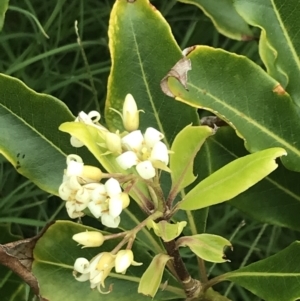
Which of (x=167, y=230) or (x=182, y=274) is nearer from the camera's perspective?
(x=167, y=230)

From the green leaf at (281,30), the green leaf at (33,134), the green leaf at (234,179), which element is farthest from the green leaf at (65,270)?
the green leaf at (281,30)

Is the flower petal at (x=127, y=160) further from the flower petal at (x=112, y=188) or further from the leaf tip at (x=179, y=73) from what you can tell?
the leaf tip at (x=179, y=73)

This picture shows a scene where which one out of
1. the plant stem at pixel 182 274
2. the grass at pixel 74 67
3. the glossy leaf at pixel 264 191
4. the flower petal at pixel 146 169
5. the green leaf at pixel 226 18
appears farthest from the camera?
the grass at pixel 74 67

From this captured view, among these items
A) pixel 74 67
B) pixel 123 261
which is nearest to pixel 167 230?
pixel 123 261

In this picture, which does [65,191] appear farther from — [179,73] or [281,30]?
[281,30]

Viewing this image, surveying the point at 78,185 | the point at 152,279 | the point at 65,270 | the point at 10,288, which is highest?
the point at 78,185

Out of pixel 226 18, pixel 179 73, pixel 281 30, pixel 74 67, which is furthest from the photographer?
pixel 74 67

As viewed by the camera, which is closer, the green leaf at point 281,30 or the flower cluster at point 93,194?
the flower cluster at point 93,194
